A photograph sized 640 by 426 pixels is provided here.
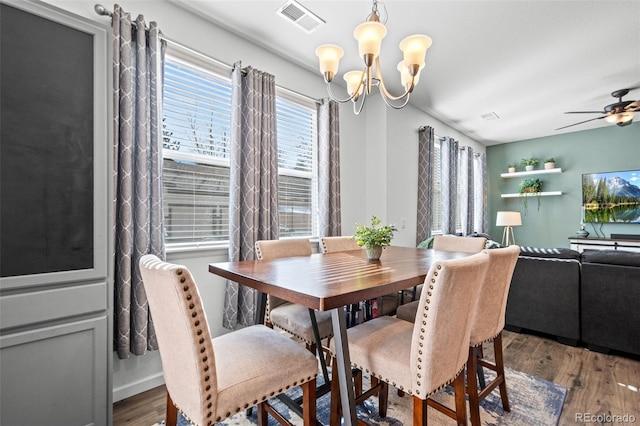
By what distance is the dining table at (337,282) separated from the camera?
1070 millimetres

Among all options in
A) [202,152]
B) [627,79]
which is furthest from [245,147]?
[627,79]

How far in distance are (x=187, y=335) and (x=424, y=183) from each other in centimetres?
398

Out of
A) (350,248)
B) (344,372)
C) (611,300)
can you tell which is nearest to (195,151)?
(350,248)

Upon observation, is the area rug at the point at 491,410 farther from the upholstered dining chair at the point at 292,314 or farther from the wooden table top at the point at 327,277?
the wooden table top at the point at 327,277

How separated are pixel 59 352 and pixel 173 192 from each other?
1236 mm

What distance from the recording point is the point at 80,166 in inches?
54.2

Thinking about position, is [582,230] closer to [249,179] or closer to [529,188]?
[529,188]

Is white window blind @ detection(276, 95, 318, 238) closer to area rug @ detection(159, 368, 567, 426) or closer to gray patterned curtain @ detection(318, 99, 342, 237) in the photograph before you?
gray patterned curtain @ detection(318, 99, 342, 237)

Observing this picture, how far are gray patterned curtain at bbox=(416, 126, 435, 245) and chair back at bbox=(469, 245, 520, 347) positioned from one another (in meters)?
2.71

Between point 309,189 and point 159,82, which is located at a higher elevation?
point 159,82

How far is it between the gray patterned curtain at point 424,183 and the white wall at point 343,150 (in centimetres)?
9

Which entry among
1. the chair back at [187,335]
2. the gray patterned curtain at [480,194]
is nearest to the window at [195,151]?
the chair back at [187,335]

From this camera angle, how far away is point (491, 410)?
1793mm

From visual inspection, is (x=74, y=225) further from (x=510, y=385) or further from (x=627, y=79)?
(x=627, y=79)
